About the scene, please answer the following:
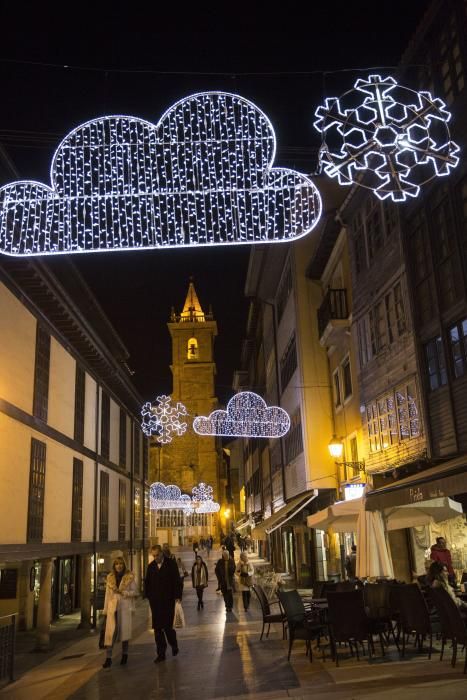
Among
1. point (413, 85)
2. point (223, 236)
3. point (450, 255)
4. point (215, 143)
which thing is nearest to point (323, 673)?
point (223, 236)

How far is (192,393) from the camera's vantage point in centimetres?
10044

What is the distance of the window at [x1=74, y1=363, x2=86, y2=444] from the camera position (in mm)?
20864

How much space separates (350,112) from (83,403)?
50.7ft

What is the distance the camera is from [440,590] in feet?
29.9

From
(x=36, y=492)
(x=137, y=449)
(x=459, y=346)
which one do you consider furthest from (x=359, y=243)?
(x=137, y=449)

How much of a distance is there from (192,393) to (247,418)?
76.4m

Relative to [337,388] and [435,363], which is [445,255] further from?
[337,388]

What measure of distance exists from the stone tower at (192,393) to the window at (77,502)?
69859 mm

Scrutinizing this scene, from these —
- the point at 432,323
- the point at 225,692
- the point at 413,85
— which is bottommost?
the point at 225,692

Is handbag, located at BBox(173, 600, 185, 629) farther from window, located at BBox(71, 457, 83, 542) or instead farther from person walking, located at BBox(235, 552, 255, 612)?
person walking, located at BBox(235, 552, 255, 612)

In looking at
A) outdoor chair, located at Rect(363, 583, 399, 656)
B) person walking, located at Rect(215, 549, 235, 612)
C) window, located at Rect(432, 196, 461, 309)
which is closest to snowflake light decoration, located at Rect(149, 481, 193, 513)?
person walking, located at Rect(215, 549, 235, 612)

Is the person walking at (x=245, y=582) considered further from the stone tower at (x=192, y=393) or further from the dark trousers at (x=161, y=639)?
the stone tower at (x=192, y=393)

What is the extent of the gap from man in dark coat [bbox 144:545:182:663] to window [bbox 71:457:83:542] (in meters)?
8.62

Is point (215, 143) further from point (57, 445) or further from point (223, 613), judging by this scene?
point (223, 613)
